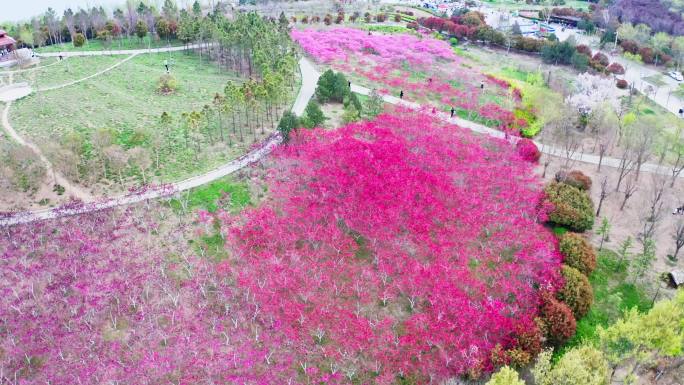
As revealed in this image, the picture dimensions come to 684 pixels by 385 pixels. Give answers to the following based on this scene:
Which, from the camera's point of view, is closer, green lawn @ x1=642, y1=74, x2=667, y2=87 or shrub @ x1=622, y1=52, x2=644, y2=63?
green lawn @ x1=642, y1=74, x2=667, y2=87

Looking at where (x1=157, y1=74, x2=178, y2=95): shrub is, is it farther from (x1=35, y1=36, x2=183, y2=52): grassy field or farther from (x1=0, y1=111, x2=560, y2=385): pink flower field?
(x1=0, y1=111, x2=560, y2=385): pink flower field

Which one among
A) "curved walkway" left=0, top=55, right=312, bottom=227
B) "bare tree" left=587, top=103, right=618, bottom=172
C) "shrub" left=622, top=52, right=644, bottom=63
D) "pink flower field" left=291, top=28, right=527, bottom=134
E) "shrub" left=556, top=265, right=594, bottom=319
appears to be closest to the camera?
"shrub" left=556, top=265, right=594, bottom=319

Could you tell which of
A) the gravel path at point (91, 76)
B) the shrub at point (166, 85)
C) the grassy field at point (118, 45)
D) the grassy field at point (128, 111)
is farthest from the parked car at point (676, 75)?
the gravel path at point (91, 76)

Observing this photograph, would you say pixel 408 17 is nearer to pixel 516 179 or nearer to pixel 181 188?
pixel 516 179

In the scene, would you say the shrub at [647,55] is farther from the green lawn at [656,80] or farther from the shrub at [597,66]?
the shrub at [597,66]

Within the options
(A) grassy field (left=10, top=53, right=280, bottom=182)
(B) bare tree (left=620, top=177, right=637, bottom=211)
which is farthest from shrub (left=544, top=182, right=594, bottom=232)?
(A) grassy field (left=10, top=53, right=280, bottom=182)

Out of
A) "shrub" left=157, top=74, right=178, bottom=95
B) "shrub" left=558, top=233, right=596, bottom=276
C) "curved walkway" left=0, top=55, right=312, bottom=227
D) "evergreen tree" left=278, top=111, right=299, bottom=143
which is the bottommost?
"shrub" left=558, top=233, right=596, bottom=276

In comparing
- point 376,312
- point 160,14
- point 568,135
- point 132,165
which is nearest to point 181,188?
point 132,165
